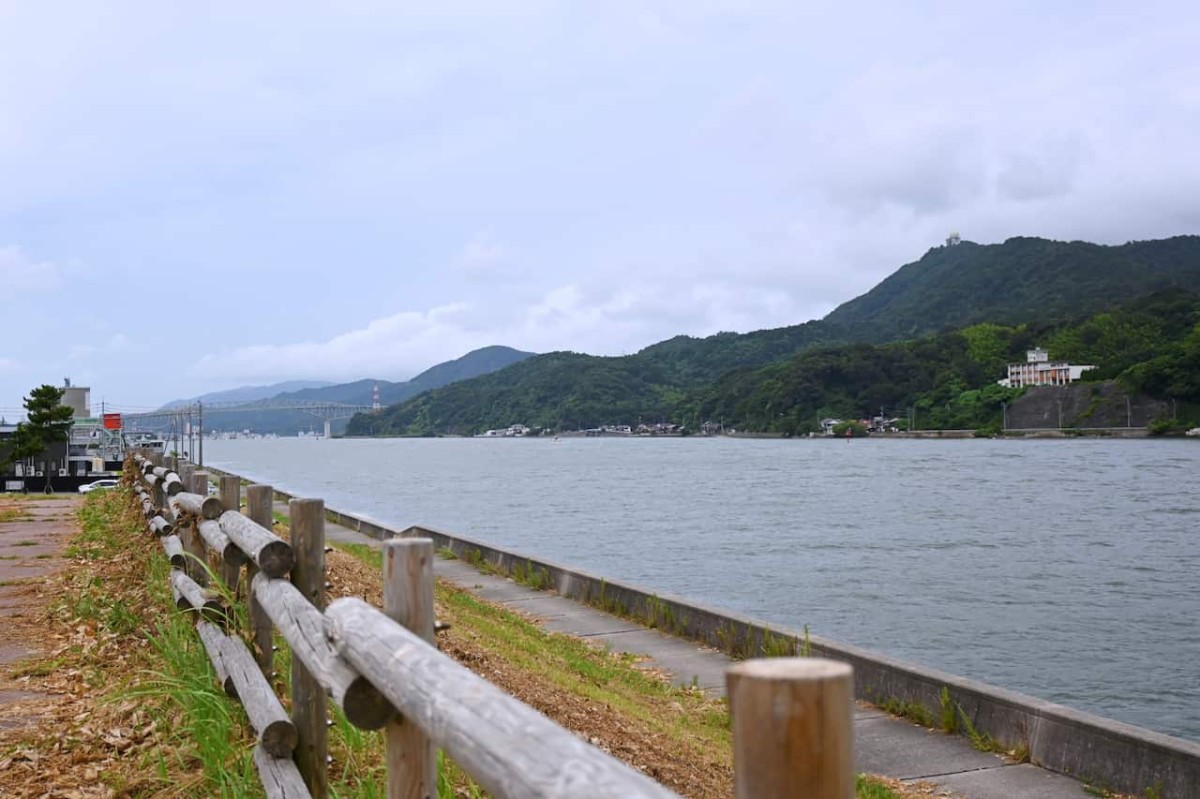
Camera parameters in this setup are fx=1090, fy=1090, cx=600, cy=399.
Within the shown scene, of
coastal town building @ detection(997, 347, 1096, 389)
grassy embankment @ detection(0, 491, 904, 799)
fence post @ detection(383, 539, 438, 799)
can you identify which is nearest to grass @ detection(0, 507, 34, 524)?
grassy embankment @ detection(0, 491, 904, 799)

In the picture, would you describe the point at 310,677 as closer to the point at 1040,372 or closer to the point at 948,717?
the point at 948,717

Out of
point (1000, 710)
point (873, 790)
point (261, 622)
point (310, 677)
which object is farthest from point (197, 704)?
point (1000, 710)

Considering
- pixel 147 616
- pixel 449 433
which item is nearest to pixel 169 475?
pixel 147 616

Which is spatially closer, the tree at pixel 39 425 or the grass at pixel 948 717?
the grass at pixel 948 717

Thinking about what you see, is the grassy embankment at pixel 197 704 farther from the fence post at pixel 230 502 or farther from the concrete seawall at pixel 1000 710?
the concrete seawall at pixel 1000 710

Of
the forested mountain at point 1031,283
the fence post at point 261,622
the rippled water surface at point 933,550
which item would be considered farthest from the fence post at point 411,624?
the forested mountain at point 1031,283

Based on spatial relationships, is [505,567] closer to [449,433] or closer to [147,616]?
[147,616]

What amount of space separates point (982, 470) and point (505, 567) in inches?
2072

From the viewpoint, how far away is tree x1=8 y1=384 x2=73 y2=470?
46.1m

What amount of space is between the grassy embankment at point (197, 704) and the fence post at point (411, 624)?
45.4 inches

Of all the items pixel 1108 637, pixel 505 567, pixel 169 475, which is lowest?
pixel 1108 637

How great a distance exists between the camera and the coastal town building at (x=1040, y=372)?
126m

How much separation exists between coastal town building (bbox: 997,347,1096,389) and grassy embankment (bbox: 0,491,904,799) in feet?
404

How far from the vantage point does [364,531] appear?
2284 cm
